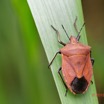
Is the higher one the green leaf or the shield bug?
the green leaf

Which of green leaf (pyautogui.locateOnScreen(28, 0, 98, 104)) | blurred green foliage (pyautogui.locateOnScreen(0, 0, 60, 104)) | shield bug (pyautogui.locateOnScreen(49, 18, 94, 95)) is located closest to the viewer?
green leaf (pyautogui.locateOnScreen(28, 0, 98, 104))

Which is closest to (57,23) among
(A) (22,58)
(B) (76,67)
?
(B) (76,67)

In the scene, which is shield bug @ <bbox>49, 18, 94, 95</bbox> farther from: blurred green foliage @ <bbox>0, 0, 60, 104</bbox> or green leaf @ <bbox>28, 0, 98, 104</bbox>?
blurred green foliage @ <bbox>0, 0, 60, 104</bbox>

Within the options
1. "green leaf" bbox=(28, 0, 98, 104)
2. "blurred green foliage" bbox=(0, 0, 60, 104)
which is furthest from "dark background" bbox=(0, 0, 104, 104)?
"green leaf" bbox=(28, 0, 98, 104)

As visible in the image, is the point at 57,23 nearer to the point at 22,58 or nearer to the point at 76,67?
the point at 76,67

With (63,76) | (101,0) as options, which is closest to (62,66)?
(63,76)

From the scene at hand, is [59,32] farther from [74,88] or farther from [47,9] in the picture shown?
[74,88]

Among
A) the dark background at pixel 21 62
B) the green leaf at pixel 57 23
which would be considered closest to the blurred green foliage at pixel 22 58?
the dark background at pixel 21 62
